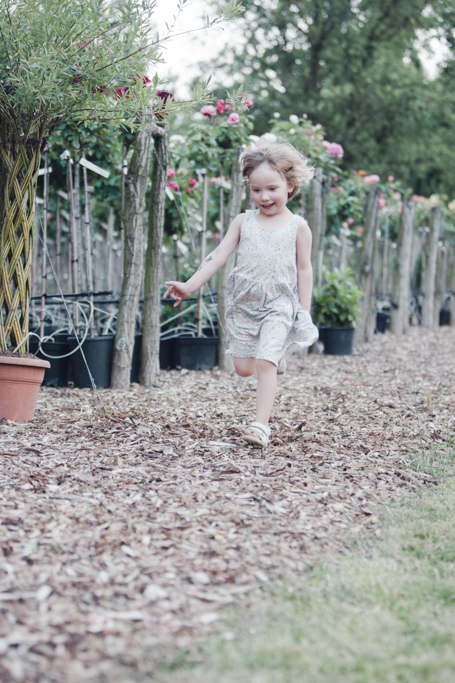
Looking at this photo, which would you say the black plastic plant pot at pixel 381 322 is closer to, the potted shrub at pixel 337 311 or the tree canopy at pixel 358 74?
the potted shrub at pixel 337 311

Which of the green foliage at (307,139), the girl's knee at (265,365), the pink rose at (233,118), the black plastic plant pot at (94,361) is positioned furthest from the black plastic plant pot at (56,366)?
the green foliage at (307,139)

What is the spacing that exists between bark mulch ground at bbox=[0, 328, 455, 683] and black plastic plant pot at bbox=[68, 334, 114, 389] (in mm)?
184

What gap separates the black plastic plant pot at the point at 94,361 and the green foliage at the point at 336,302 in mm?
3004

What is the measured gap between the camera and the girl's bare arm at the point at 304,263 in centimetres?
334

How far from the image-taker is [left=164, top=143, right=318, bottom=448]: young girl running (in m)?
A: 3.18

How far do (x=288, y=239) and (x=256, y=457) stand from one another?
116 centimetres

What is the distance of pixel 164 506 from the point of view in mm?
2371

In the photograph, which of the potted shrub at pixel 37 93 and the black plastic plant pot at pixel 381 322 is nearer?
the potted shrub at pixel 37 93

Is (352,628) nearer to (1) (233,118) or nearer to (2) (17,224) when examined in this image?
(2) (17,224)

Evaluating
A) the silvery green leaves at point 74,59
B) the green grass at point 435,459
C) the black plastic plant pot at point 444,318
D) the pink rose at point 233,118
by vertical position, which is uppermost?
the pink rose at point 233,118

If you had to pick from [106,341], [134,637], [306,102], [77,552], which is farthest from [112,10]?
[306,102]

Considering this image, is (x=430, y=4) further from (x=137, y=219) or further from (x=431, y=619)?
(x=431, y=619)

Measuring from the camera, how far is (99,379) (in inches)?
184

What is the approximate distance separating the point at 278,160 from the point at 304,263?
0.56 metres
